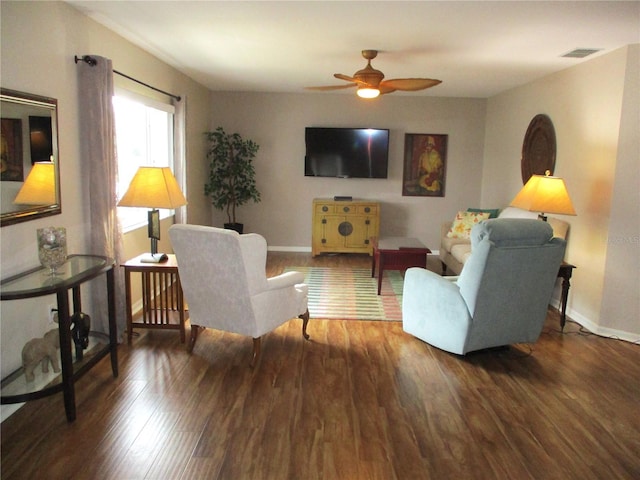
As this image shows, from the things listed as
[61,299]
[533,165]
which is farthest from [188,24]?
[533,165]

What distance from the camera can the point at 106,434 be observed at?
8.29 feet

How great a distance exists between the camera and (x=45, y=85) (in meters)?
3.02

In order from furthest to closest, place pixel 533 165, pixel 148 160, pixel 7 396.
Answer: pixel 533 165 → pixel 148 160 → pixel 7 396

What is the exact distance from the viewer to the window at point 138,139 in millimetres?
4449

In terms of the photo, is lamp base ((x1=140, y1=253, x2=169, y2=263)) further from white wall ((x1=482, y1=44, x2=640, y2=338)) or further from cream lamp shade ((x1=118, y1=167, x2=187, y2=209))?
white wall ((x1=482, y1=44, x2=640, y2=338))

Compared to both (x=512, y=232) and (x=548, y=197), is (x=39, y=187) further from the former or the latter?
(x=548, y=197)

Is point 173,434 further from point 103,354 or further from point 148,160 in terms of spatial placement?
point 148,160

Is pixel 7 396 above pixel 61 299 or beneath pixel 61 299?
beneath

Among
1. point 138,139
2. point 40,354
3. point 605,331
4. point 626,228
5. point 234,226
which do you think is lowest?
point 605,331

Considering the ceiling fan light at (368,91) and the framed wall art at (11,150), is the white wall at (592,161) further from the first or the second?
the framed wall art at (11,150)

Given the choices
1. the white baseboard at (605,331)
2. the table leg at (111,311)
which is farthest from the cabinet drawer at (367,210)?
the table leg at (111,311)

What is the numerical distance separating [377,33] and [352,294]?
2.66 m

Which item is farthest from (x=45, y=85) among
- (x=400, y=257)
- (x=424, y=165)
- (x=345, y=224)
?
(x=424, y=165)

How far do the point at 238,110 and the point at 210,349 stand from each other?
4492mm
